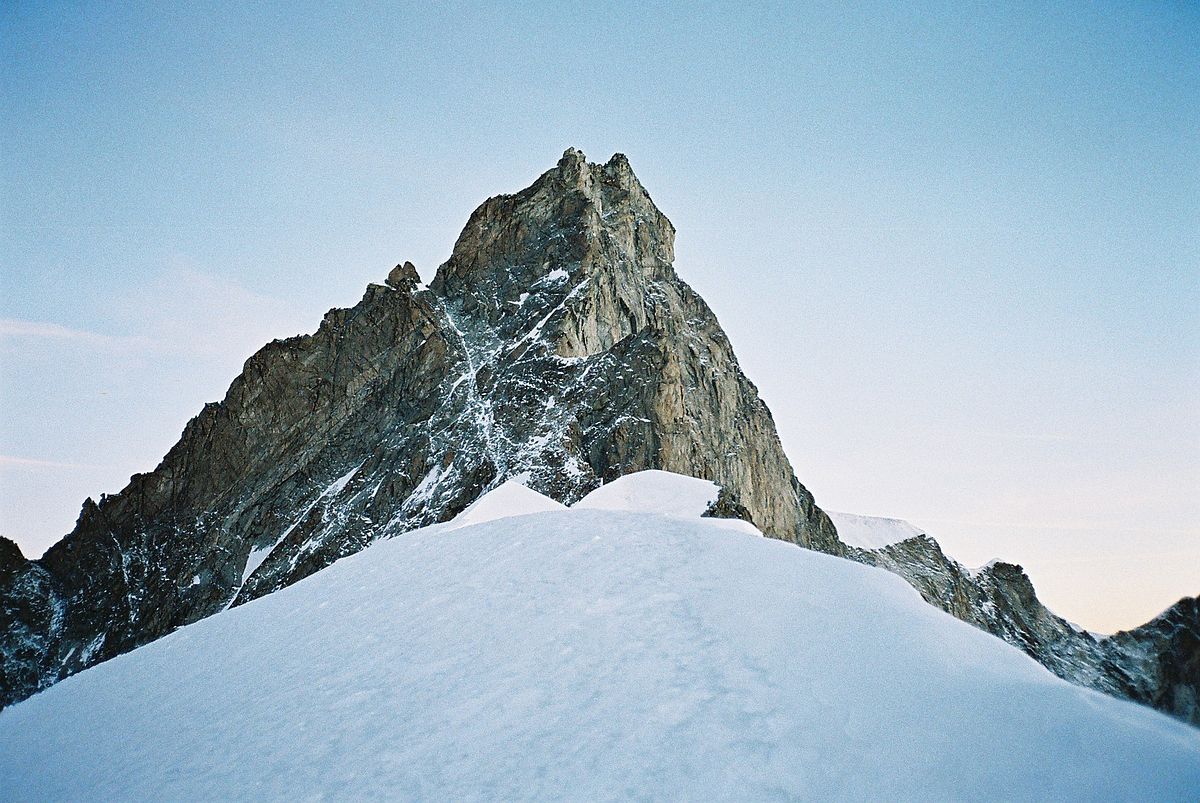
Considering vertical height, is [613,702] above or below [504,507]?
below

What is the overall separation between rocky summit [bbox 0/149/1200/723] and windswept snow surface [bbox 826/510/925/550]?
14.4 meters

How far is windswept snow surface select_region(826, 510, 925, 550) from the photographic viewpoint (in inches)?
Result: 3930

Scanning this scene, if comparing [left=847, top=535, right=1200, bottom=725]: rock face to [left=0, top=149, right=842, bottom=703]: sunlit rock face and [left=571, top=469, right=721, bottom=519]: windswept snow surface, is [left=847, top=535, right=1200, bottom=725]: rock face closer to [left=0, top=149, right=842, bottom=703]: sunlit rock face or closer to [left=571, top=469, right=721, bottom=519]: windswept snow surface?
[left=0, top=149, right=842, bottom=703]: sunlit rock face

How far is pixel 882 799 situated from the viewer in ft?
13.4

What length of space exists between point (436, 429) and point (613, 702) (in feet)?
172

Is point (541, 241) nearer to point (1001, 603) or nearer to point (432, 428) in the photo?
point (432, 428)

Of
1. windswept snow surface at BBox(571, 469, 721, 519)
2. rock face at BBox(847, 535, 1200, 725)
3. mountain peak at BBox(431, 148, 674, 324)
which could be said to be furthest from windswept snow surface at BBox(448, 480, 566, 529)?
rock face at BBox(847, 535, 1200, 725)

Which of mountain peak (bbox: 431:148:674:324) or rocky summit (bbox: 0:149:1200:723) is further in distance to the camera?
mountain peak (bbox: 431:148:674:324)

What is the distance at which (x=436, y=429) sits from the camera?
56.5 meters

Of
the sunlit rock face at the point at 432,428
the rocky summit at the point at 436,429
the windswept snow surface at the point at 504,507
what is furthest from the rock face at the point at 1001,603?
the windswept snow surface at the point at 504,507

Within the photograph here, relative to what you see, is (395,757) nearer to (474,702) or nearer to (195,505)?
(474,702)

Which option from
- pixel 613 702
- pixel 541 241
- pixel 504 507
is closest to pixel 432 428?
pixel 541 241

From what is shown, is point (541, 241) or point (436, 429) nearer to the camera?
point (436, 429)

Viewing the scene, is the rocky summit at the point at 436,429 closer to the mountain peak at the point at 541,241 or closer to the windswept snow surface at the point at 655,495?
the mountain peak at the point at 541,241
